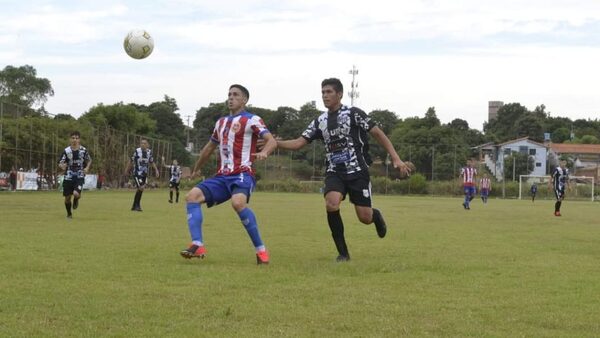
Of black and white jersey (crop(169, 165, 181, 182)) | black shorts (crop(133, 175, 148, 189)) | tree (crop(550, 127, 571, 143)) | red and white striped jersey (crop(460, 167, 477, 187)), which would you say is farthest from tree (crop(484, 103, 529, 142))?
black shorts (crop(133, 175, 148, 189))

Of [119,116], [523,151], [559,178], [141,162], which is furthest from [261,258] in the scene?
→ [523,151]

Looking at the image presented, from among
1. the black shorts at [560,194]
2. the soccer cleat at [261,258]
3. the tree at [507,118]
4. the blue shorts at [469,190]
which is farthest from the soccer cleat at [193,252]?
the tree at [507,118]

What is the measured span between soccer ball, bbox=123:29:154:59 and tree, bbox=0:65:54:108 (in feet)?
335

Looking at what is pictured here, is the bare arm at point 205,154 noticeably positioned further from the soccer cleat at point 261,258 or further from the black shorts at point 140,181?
the black shorts at point 140,181

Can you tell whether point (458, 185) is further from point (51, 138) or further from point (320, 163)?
point (51, 138)

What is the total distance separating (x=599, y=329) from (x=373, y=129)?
15.1ft

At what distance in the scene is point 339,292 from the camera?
23.3 ft

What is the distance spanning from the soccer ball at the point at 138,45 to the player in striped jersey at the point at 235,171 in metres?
9.61

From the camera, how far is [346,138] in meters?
9.85

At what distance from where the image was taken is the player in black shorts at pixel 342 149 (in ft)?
32.2

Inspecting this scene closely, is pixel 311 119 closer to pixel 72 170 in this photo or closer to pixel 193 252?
pixel 72 170

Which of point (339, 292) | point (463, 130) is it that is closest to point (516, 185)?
point (339, 292)

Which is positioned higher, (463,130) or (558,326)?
(463,130)

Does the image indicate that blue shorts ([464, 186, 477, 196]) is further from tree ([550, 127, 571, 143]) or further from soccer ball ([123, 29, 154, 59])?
tree ([550, 127, 571, 143])
